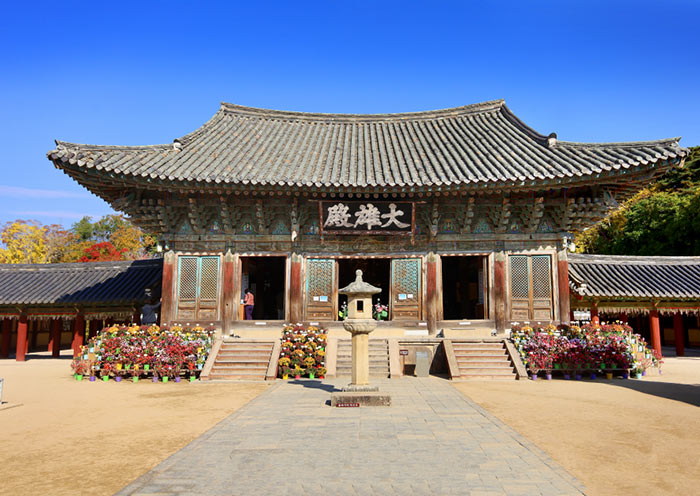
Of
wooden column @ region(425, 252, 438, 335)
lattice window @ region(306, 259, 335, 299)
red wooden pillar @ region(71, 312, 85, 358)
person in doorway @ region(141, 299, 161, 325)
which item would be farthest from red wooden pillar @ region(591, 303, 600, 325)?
red wooden pillar @ region(71, 312, 85, 358)

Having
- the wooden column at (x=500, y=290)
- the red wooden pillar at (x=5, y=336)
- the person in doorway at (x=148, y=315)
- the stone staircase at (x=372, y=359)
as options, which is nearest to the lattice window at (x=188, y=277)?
the person in doorway at (x=148, y=315)

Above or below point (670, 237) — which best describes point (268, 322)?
below

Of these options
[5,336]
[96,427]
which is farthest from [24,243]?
[96,427]

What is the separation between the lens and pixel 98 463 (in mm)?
5832

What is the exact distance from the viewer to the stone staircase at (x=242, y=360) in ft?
43.1

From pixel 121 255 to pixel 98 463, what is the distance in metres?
45.9

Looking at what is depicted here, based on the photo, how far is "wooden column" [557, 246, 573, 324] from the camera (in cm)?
1520

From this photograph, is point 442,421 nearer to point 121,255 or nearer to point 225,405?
point 225,405

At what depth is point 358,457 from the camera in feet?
19.1

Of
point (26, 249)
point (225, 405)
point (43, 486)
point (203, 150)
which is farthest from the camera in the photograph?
point (26, 249)

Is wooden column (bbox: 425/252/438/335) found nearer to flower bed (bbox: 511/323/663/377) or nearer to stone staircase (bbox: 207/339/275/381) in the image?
flower bed (bbox: 511/323/663/377)

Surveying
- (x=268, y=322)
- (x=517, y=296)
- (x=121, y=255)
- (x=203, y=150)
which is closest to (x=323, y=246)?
(x=268, y=322)

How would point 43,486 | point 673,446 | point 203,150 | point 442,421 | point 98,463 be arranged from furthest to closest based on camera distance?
point 203,150, point 442,421, point 673,446, point 98,463, point 43,486

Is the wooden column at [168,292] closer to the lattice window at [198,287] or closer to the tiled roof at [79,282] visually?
the lattice window at [198,287]
